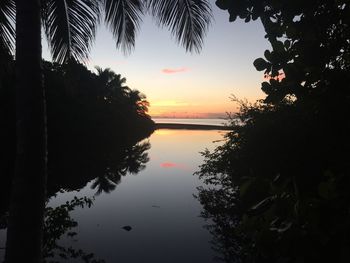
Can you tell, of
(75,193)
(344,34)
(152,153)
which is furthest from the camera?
(152,153)

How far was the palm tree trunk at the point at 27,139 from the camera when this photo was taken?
355 cm

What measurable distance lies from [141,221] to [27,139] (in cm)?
910

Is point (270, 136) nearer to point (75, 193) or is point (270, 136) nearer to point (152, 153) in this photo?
point (75, 193)

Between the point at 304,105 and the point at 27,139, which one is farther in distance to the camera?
the point at 27,139

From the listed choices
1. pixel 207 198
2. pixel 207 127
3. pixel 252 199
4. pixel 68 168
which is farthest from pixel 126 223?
pixel 207 127

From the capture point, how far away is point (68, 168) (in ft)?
67.1

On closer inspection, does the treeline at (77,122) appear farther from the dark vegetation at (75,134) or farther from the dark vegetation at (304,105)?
the dark vegetation at (304,105)

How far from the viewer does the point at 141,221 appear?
11984 millimetres

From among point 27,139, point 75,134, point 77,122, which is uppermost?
point 27,139

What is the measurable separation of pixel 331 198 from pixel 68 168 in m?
20.9

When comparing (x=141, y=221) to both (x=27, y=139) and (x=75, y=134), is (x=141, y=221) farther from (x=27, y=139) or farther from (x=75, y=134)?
(x=75, y=134)

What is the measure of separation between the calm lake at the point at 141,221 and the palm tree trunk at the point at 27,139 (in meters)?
5.36

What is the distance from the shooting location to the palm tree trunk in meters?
3.55

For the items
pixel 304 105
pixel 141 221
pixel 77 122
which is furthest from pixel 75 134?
pixel 304 105
